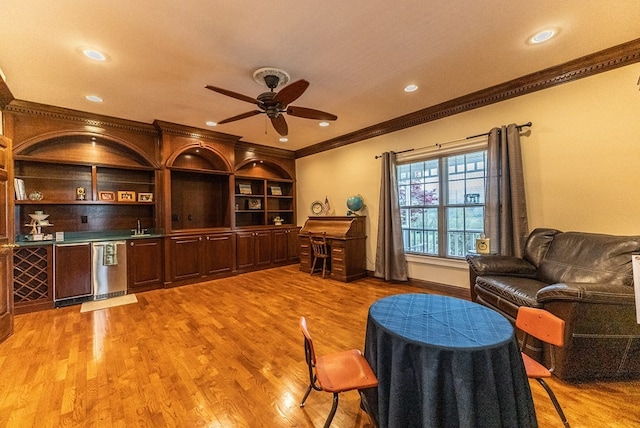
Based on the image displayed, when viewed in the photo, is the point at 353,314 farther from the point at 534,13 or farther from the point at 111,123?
the point at 111,123

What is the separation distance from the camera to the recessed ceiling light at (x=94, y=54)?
8.30 ft

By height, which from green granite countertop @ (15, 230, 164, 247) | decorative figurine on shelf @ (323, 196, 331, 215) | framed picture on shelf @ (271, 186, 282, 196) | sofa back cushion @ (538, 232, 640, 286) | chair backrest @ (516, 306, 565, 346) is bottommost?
chair backrest @ (516, 306, 565, 346)

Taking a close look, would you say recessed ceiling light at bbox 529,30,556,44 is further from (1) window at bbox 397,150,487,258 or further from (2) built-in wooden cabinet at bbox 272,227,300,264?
(2) built-in wooden cabinet at bbox 272,227,300,264

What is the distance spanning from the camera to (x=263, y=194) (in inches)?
253

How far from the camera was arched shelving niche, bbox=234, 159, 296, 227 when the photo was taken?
248 inches

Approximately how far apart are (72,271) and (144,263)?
2.89 ft

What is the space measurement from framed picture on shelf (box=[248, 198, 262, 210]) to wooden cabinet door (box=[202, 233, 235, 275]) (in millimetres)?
1120

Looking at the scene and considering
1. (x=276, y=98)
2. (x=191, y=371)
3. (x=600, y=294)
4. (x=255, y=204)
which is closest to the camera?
(x=600, y=294)

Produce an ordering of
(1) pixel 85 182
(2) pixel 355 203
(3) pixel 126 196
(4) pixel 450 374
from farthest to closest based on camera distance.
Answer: (2) pixel 355 203 → (3) pixel 126 196 → (1) pixel 85 182 → (4) pixel 450 374

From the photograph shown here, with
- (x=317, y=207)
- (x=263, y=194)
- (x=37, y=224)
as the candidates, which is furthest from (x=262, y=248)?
(x=37, y=224)

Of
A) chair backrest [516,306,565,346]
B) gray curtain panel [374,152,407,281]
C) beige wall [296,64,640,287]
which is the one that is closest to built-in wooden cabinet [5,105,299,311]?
gray curtain panel [374,152,407,281]

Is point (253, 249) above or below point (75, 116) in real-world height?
below

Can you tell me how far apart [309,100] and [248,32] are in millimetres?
1506

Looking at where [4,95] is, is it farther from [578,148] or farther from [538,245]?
[578,148]
